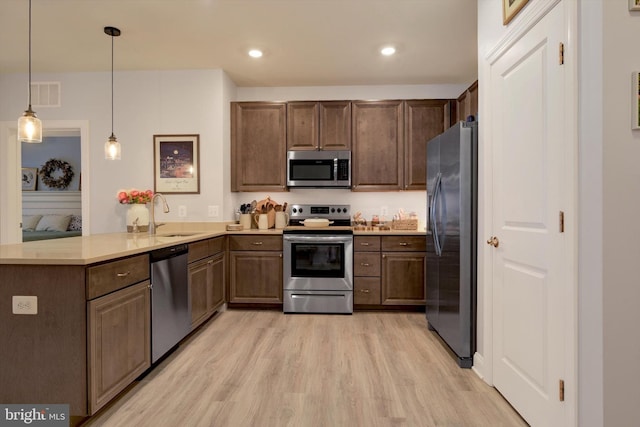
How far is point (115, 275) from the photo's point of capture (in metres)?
1.94

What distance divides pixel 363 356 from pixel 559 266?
158cm

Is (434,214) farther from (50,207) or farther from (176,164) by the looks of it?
(50,207)

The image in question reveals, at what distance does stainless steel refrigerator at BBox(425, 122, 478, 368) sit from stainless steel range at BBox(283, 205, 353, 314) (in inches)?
41.1

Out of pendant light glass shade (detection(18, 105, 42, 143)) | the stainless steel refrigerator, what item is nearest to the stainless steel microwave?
the stainless steel refrigerator

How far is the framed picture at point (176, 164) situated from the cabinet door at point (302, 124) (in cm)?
106

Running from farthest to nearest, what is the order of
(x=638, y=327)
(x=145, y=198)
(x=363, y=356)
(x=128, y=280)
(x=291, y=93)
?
1. (x=291, y=93)
2. (x=145, y=198)
3. (x=363, y=356)
4. (x=128, y=280)
5. (x=638, y=327)

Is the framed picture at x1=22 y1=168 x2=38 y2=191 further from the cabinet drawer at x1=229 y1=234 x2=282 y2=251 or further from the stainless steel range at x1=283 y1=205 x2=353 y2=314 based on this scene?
the stainless steel range at x1=283 y1=205 x2=353 y2=314

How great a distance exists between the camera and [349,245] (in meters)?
3.70

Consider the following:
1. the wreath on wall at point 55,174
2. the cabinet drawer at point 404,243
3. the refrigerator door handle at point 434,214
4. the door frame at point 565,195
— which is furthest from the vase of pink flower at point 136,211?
the wreath on wall at point 55,174

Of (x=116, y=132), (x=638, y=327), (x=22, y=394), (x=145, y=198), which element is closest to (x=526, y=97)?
(x=638, y=327)

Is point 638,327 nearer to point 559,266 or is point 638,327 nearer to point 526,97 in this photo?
point 559,266

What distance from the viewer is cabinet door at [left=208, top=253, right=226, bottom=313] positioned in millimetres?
3412

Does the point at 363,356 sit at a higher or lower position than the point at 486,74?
lower

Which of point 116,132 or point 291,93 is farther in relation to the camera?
point 291,93
